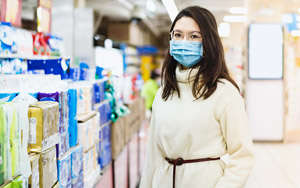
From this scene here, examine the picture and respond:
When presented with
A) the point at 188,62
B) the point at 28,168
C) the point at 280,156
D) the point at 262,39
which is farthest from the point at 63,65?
the point at 262,39

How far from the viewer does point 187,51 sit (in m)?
1.94

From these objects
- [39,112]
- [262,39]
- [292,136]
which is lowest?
[292,136]

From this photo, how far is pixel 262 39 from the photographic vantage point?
7.63 m

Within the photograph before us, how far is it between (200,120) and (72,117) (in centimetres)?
85

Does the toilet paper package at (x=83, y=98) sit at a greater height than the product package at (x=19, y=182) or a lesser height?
greater

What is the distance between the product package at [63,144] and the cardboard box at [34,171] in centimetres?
34

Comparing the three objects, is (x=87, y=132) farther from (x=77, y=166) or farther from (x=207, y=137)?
(x=207, y=137)

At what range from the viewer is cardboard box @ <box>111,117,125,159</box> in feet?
12.1

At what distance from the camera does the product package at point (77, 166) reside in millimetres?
2305

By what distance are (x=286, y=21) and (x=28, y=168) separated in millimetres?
8326

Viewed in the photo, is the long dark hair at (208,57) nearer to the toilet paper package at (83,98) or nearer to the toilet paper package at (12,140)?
the toilet paper package at (12,140)

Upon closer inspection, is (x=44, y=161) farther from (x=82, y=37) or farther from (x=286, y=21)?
(x=286, y=21)

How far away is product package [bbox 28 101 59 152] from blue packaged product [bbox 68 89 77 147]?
47 centimetres

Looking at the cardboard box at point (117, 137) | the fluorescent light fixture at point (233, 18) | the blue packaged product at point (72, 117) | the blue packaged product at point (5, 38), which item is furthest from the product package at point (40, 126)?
the fluorescent light fixture at point (233, 18)
